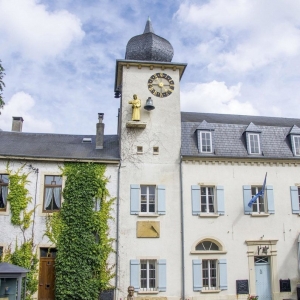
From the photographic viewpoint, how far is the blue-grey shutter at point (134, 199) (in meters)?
18.7

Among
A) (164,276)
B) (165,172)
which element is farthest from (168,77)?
(164,276)

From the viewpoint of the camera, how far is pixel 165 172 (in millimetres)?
19516

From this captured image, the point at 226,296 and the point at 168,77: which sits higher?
the point at 168,77

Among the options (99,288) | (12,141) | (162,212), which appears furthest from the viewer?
(12,141)

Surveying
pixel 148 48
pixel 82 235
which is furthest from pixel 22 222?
pixel 148 48

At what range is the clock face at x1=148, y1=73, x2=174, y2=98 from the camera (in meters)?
20.8

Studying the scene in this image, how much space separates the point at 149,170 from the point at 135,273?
4.96 m

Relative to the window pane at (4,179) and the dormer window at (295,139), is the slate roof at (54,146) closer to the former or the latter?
the window pane at (4,179)

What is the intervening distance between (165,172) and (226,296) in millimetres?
6561

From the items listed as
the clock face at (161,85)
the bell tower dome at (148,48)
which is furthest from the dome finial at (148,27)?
the clock face at (161,85)

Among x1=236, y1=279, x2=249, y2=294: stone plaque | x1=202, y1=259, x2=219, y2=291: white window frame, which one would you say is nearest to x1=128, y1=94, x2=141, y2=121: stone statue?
x1=202, y1=259, x2=219, y2=291: white window frame

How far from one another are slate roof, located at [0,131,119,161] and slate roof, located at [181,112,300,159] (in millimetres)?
3892

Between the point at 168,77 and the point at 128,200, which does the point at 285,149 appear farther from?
the point at 128,200

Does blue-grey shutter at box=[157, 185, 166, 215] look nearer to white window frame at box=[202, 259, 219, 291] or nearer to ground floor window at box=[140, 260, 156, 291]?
ground floor window at box=[140, 260, 156, 291]
